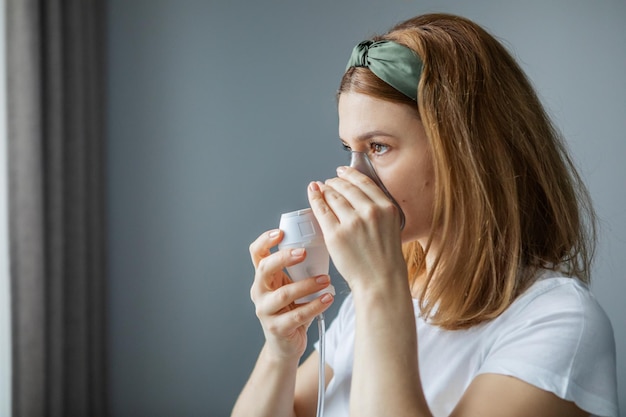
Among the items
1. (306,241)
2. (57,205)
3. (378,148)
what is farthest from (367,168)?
(57,205)

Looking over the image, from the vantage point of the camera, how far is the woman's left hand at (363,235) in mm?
993

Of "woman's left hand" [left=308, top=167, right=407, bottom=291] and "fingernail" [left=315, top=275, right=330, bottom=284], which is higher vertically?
"woman's left hand" [left=308, top=167, right=407, bottom=291]

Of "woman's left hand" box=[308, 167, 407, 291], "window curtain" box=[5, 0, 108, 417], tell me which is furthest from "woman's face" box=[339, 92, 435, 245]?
"window curtain" box=[5, 0, 108, 417]

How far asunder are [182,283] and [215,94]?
0.79 metres

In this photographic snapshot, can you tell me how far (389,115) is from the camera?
3.77 ft

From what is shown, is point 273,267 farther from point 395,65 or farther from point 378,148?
point 395,65

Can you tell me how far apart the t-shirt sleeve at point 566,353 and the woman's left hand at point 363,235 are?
0.67 feet

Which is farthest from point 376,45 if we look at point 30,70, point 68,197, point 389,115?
point 68,197

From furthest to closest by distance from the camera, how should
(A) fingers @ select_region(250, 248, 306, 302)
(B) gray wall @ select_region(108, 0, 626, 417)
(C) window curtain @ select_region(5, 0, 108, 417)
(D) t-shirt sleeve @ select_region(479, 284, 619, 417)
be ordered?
Result: 1. (B) gray wall @ select_region(108, 0, 626, 417)
2. (C) window curtain @ select_region(5, 0, 108, 417)
3. (A) fingers @ select_region(250, 248, 306, 302)
4. (D) t-shirt sleeve @ select_region(479, 284, 619, 417)

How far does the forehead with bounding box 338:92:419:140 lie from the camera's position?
1.15 meters

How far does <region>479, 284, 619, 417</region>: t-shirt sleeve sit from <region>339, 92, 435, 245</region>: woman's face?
11.0 inches

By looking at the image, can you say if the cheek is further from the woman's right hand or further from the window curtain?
the window curtain

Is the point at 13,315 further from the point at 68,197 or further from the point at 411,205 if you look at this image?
the point at 411,205

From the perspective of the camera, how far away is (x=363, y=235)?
39.5 inches
